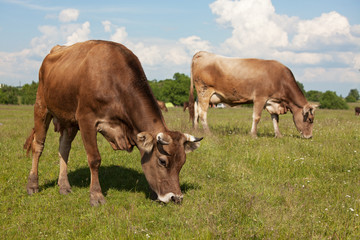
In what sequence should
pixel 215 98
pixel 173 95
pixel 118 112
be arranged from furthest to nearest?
pixel 173 95
pixel 215 98
pixel 118 112

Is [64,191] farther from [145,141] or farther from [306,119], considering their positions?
[306,119]

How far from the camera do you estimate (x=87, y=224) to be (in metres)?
4.82

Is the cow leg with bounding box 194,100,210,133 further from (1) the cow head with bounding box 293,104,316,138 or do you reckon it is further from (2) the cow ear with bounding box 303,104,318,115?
(2) the cow ear with bounding box 303,104,318,115

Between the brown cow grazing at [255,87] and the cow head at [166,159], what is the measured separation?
26.1 ft

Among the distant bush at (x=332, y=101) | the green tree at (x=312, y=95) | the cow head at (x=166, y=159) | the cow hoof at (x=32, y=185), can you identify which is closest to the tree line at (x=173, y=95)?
the distant bush at (x=332, y=101)

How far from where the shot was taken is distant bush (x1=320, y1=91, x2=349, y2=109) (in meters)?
99.0

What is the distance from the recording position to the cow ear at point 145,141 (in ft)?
16.9

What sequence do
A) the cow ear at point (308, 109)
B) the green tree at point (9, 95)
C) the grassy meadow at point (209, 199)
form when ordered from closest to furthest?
the grassy meadow at point (209, 199)
the cow ear at point (308, 109)
the green tree at point (9, 95)

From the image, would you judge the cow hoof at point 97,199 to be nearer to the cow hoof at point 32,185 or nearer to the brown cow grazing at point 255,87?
the cow hoof at point 32,185

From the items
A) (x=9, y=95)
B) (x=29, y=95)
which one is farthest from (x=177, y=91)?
(x=9, y=95)

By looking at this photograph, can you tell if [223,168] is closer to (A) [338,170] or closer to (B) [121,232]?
(A) [338,170]

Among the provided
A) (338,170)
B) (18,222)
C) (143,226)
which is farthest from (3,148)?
(338,170)

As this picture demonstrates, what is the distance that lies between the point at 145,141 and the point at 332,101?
105650 millimetres

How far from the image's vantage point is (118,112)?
5617 millimetres
